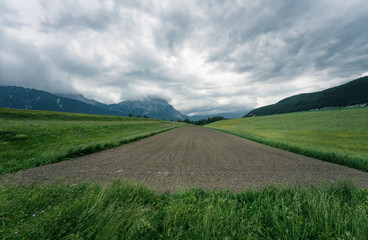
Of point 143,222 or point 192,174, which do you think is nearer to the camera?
point 143,222

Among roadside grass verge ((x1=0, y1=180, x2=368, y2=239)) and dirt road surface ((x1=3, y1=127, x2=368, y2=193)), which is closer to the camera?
roadside grass verge ((x1=0, y1=180, x2=368, y2=239))

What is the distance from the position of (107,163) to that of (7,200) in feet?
17.6

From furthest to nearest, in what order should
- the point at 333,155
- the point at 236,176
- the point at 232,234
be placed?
the point at 333,155
the point at 236,176
the point at 232,234

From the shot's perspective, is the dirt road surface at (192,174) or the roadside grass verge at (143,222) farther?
the dirt road surface at (192,174)

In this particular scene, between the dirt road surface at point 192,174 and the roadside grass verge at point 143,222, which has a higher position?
the roadside grass verge at point 143,222

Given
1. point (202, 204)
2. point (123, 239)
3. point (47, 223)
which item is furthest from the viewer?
point (202, 204)

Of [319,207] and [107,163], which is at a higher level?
[319,207]

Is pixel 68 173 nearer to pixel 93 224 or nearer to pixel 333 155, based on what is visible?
pixel 93 224

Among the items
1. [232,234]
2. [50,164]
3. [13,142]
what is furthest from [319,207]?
[13,142]

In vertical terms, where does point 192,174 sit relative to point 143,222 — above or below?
below

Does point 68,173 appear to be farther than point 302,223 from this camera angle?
Yes

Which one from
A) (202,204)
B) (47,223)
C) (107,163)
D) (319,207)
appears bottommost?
(107,163)

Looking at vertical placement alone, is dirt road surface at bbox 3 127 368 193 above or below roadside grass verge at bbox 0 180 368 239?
below

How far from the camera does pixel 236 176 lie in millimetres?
5812
